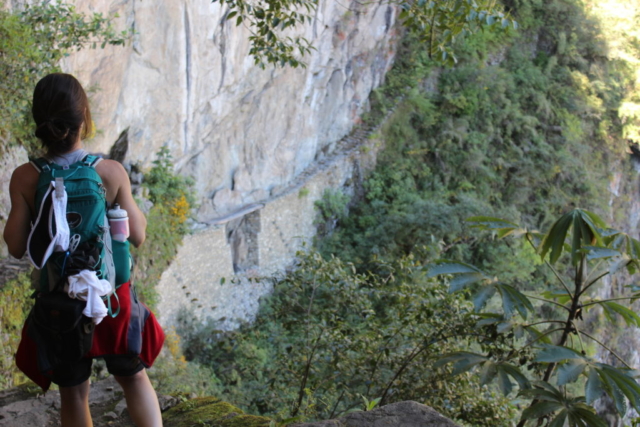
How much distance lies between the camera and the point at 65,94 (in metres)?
1.52

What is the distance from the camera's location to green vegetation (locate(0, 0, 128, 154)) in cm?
438

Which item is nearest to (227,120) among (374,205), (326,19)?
(326,19)

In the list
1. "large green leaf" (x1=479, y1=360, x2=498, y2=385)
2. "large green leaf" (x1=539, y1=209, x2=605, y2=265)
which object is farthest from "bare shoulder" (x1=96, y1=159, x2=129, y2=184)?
"large green leaf" (x1=539, y1=209, x2=605, y2=265)

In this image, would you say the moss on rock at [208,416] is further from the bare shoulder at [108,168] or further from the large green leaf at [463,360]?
the bare shoulder at [108,168]

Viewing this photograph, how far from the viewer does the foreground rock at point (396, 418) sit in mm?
1866

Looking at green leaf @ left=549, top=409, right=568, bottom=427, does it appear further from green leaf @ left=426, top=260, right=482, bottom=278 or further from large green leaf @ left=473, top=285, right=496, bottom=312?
green leaf @ left=426, top=260, right=482, bottom=278

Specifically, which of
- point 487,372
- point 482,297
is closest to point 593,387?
point 487,372

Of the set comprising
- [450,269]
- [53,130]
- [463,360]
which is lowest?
[463,360]

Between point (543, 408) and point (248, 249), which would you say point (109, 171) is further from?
point (248, 249)

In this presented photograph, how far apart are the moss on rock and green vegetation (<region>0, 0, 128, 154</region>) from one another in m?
3.16

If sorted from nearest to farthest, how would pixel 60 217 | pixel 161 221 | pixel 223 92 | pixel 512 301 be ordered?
pixel 60 217
pixel 512 301
pixel 161 221
pixel 223 92

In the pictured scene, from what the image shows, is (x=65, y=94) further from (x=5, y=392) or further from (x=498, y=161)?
(x=498, y=161)

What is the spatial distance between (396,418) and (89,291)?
3.70 feet

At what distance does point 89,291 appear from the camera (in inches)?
59.2
